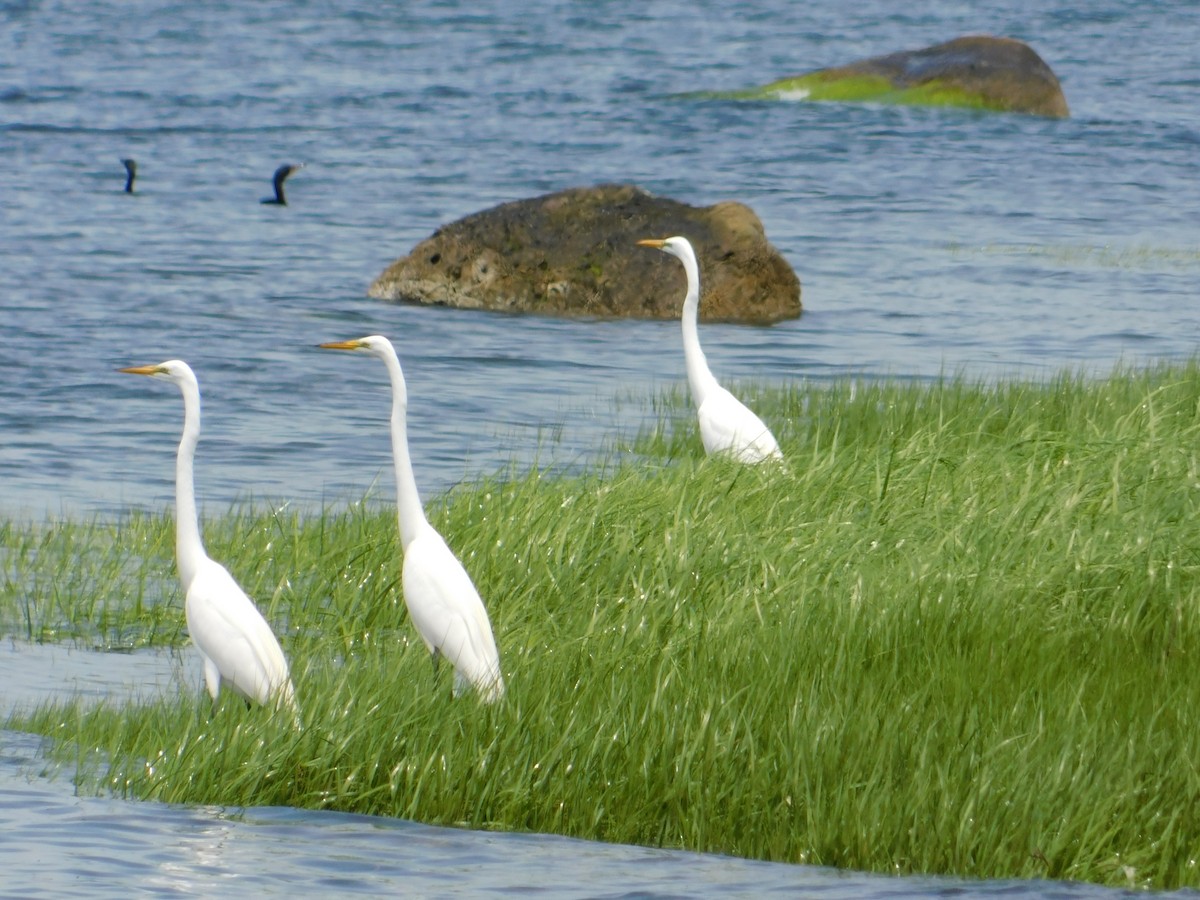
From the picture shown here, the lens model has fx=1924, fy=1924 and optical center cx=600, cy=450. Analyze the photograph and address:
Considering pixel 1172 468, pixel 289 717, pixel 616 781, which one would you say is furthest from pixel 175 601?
pixel 1172 468

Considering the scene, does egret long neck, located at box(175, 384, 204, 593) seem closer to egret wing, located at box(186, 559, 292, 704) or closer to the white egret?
egret wing, located at box(186, 559, 292, 704)

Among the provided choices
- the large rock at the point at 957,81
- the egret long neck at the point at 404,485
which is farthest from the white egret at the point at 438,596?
the large rock at the point at 957,81

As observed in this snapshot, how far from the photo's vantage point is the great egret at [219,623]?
590cm

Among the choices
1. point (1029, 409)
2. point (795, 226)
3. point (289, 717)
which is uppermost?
point (289, 717)

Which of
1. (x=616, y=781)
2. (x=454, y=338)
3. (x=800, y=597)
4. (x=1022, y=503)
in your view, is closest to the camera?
(x=616, y=781)

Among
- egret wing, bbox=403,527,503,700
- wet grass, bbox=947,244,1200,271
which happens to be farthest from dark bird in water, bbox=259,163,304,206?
egret wing, bbox=403,527,503,700

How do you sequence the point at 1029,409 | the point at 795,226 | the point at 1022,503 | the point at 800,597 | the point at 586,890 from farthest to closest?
the point at 795,226, the point at 1029,409, the point at 1022,503, the point at 800,597, the point at 586,890

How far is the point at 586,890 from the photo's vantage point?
4.89 metres

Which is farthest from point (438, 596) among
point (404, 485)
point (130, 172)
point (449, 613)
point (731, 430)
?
point (130, 172)

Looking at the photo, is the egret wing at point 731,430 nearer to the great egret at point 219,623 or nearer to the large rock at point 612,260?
the great egret at point 219,623

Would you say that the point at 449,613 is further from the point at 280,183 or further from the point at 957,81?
the point at 957,81

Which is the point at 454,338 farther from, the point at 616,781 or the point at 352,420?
the point at 616,781

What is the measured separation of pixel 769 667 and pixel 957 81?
98.8 feet

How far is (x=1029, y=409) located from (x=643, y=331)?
6986 mm
